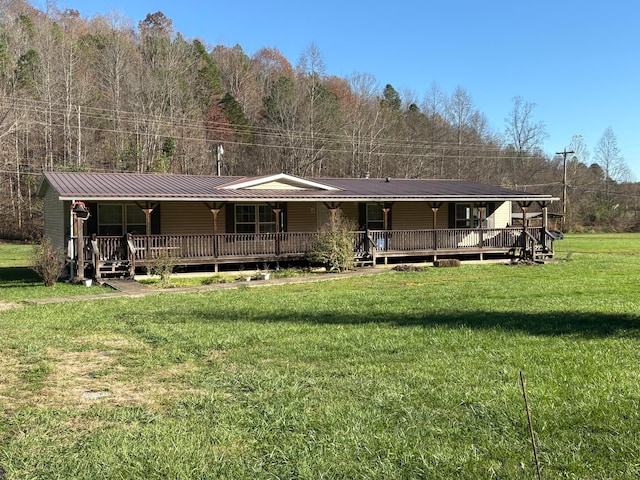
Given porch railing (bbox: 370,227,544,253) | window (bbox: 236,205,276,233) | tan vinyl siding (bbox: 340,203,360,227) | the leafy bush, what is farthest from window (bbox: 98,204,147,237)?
porch railing (bbox: 370,227,544,253)

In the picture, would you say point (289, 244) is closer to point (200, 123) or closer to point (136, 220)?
point (136, 220)

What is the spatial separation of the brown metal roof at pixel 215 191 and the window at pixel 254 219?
0.94 meters

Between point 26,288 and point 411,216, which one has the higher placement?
point 411,216

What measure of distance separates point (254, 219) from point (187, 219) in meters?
2.54

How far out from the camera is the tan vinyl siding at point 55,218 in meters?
18.7

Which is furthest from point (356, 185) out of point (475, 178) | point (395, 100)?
point (395, 100)

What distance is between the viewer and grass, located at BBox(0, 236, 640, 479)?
146 inches

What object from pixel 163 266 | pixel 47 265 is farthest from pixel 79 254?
pixel 163 266

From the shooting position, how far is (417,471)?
353 centimetres

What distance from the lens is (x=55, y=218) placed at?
19969mm

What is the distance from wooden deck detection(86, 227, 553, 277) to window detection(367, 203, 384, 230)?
1611 mm

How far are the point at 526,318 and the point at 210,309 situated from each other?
593 centimetres

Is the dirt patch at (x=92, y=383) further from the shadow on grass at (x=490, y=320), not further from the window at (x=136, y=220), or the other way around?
the window at (x=136, y=220)

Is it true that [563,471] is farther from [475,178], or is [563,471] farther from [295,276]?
[475,178]
